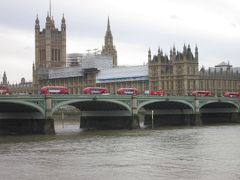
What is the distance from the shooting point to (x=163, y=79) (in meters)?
145

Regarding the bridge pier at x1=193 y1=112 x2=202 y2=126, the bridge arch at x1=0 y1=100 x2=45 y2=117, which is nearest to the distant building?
the bridge pier at x1=193 y1=112 x2=202 y2=126

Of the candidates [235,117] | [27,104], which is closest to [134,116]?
[27,104]

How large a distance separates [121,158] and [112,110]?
3971 centimetres

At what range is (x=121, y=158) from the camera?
133ft

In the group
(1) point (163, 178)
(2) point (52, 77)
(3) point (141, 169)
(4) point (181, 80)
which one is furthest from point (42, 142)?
(2) point (52, 77)

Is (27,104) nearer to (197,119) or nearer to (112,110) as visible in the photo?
(112,110)

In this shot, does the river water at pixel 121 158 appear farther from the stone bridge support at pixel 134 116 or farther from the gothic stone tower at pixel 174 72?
the gothic stone tower at pixel 174 72

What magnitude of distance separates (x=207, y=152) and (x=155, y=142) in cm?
989

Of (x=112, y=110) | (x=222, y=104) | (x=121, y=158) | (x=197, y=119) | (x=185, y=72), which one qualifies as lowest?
(x=121, y=158)

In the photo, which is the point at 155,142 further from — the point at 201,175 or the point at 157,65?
the point at 157,65

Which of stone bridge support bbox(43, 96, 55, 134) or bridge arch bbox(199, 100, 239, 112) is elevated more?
bridge arch bbox(199, 100, 239, 112)

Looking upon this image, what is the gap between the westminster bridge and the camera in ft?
218

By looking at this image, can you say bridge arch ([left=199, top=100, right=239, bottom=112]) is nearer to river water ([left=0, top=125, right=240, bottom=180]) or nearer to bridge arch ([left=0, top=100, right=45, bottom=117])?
bridge arch ([left=0, top=100, right=45, bottom=117])

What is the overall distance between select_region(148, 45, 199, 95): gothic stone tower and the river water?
82.8 metres
